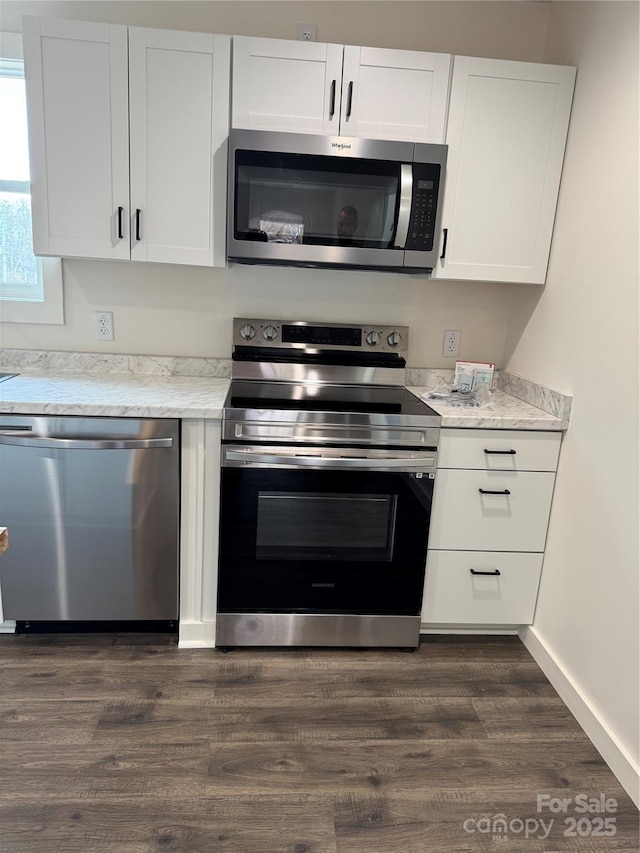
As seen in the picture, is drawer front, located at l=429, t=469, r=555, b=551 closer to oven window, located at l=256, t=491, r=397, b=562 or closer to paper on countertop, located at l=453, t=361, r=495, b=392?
oven window, located at l=256, t=491, r=397, b=562

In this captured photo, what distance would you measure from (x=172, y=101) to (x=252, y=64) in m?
0.31

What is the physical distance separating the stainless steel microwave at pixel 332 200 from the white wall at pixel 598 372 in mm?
523

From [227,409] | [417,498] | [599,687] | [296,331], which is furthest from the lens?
[296,331]

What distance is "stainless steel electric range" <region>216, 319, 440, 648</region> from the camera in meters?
2.05

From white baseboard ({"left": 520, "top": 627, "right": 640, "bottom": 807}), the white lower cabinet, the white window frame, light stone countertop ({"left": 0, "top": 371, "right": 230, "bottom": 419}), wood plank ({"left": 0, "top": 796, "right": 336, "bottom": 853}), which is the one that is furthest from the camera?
the white window frame

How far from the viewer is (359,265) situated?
2201 millimetres

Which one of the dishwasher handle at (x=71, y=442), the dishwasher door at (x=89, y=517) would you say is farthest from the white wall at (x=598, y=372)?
the dishwasher handle at (x=71, y=442)

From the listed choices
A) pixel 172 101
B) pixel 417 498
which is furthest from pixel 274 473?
pixel 172 101

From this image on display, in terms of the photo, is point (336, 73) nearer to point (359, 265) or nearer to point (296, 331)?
point (359, 265)

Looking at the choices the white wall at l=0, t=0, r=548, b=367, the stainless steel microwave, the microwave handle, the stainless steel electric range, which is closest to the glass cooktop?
the stainless steel electric range

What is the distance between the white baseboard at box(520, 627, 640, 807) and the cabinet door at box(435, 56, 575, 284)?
1.44 m

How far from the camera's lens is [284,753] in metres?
1.74

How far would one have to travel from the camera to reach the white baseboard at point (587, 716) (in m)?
1.68

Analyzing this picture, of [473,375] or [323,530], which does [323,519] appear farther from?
[473,375]
